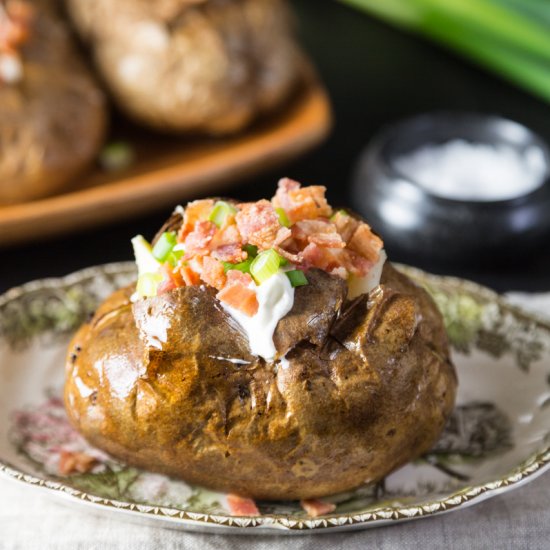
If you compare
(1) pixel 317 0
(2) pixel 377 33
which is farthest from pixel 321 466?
(1) pixel 317 0

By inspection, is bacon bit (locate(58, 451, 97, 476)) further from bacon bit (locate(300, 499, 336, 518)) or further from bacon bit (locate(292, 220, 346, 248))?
bacon bit (locate(292, 220, 346, 248))

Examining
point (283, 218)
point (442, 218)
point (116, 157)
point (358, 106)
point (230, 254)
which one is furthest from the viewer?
point (358, 106)

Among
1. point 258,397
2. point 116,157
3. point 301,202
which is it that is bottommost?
point 116,157

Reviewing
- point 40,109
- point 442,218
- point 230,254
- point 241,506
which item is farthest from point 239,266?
point 40,109

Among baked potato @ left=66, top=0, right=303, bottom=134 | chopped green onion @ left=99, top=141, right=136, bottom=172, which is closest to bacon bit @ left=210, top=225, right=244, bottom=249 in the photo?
baked potato @ left=66, top=0, right=303, bottom=134

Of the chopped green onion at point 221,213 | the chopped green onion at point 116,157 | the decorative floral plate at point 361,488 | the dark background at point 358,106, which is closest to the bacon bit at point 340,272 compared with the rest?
the chopped green onion at point 221,213

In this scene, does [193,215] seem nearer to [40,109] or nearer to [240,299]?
[240,299]

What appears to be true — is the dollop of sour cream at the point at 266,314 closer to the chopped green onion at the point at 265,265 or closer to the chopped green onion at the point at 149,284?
the chopped green onion at the point at 265,265
